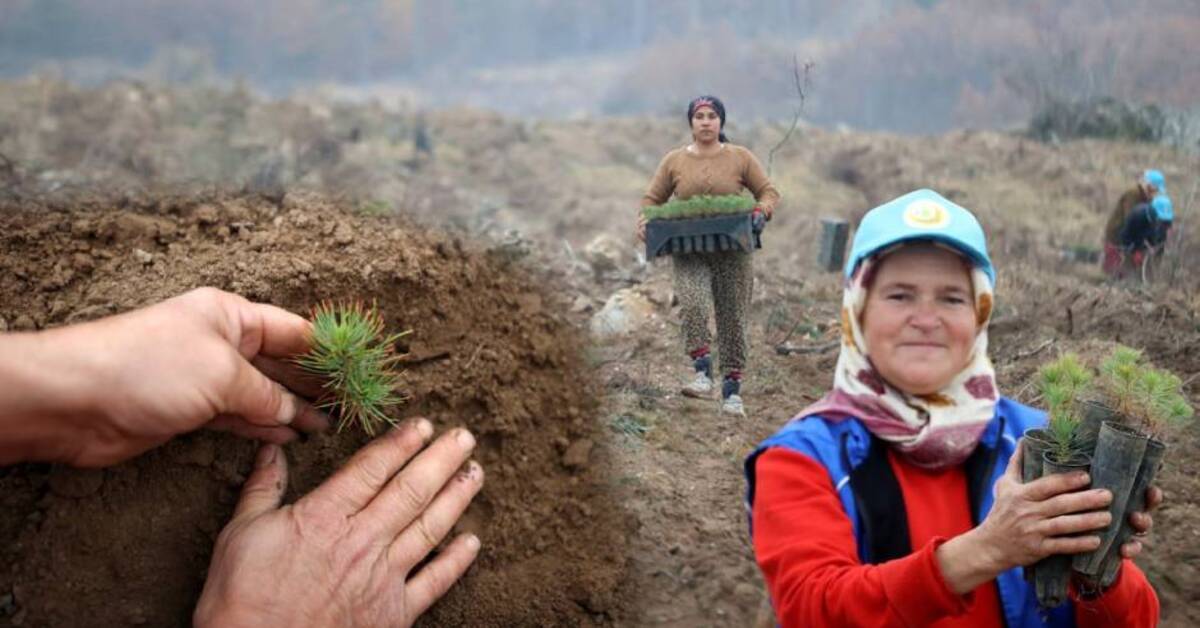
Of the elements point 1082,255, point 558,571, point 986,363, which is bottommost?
point 1082,255

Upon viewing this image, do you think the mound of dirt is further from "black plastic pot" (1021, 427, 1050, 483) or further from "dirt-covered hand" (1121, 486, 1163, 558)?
"dirt-covered hand" (1121, 486, 1163, 558)

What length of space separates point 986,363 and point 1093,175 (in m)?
14.4

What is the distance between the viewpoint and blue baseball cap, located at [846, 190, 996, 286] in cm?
189

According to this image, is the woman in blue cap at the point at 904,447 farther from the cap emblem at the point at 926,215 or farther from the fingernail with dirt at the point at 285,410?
the fingernail with dirt at the point at 285,410

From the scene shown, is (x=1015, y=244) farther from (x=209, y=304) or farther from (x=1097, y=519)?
(x=209, y=304)

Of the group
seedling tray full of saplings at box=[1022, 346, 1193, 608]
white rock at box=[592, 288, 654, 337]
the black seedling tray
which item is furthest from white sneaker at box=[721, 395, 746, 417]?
seedling tray full of saplings at box=[1022, 346, 1193, 608]

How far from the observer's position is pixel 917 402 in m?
1.96

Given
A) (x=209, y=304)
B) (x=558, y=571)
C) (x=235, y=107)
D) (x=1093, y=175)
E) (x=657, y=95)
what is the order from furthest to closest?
(x=657, y=95) → (x=235, y=107) → (x=1093, y=175) → (x=558, y=571) → (x=209, y=304)

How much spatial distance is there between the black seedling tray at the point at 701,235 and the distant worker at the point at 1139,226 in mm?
5354

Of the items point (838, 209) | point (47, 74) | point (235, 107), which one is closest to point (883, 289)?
point (838, 209)

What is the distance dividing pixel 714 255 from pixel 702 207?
325 millimetres

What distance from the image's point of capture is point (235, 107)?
19.7 meters

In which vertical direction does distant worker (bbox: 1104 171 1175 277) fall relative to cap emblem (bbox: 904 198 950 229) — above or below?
below

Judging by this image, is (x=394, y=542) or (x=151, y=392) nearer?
(x=151, y=392)
